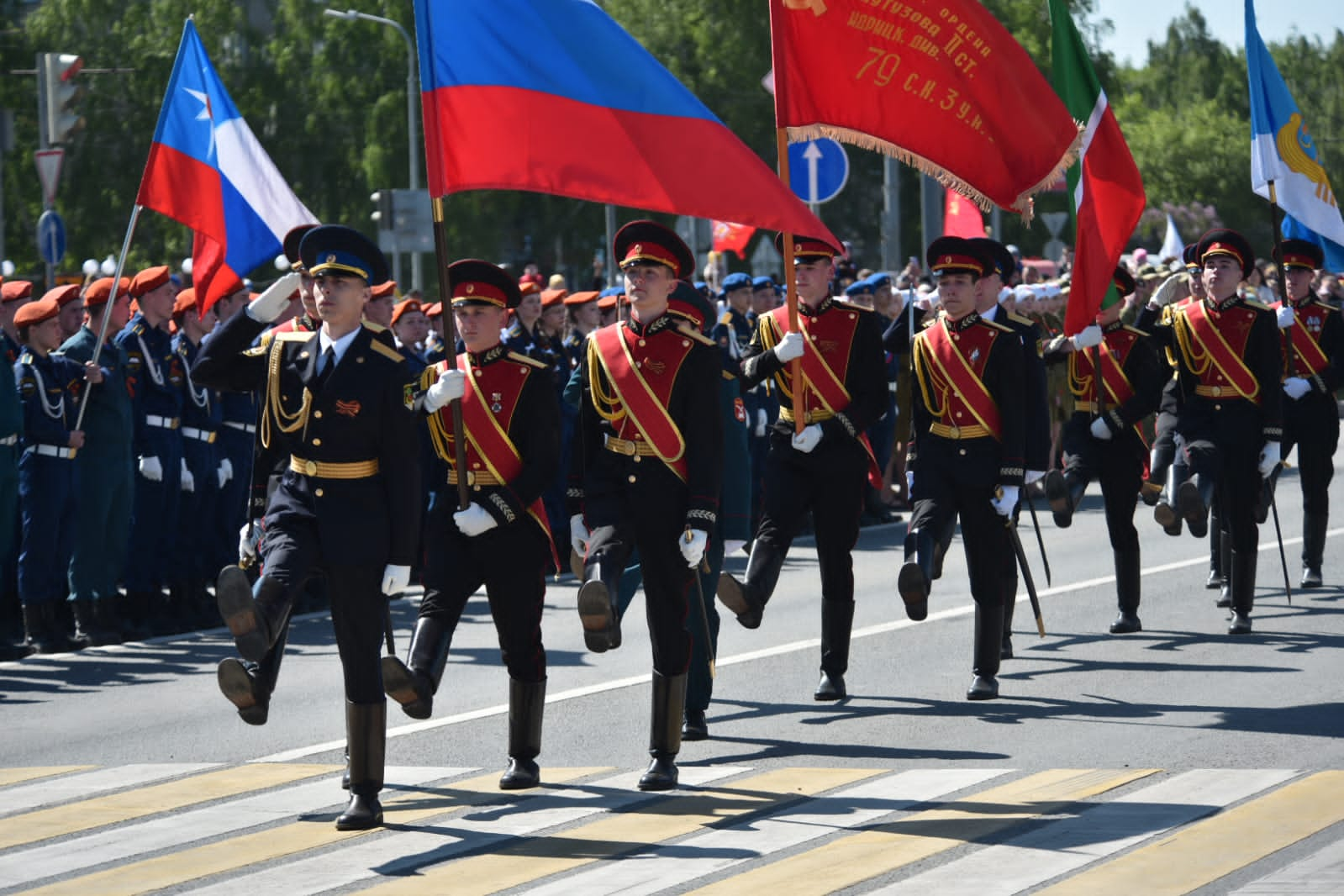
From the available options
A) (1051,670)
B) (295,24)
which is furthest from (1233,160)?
(1051,670)

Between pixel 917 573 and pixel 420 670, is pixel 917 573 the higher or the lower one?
the higher one

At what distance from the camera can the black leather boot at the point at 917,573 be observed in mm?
10391

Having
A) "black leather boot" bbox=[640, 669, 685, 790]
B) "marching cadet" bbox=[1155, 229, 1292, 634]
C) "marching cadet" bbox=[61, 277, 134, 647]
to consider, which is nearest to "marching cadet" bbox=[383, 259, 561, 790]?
"black leather boot" bbox=[640, 669, 685, 790]

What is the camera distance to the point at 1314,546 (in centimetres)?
1486

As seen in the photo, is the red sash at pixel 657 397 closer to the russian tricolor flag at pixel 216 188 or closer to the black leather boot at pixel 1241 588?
the russian tricolor flag at pixel 216 188

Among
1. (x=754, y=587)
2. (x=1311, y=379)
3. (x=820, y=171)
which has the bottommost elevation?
(x=754, y=587)

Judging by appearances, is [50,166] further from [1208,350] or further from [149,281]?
[1208,350]

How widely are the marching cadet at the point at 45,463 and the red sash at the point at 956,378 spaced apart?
16.4 feet

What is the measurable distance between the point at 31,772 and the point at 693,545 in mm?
2946

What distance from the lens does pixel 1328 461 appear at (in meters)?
14.8

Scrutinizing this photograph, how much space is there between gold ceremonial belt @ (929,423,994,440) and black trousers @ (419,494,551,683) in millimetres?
2640

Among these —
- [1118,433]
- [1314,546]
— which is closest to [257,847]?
[1118,433]

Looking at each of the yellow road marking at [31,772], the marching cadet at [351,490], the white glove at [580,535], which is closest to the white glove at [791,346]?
the white glove at [580,535]

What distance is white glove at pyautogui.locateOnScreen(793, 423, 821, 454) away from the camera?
34.6 ft
